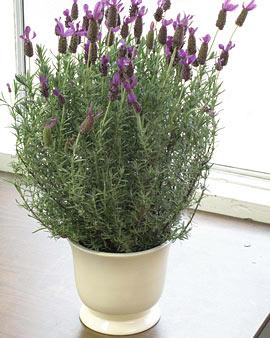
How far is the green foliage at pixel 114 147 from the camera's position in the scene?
0.59 m

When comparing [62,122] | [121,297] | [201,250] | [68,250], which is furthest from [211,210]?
[62,122]

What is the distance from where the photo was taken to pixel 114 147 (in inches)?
23.5

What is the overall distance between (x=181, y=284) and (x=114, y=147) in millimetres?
271

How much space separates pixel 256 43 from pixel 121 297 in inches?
19.6

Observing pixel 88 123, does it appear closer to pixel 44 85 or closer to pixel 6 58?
pixel 44 85

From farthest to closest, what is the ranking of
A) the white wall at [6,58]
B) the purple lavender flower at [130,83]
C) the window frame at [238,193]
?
the white wall at [6,58]
the window frame at [238,193]
the purple lavender flower at [130,83]

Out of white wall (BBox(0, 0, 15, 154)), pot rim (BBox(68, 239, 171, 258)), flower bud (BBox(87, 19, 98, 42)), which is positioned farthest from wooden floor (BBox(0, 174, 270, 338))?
flower bud (BBox(87, 19, 98, 42))

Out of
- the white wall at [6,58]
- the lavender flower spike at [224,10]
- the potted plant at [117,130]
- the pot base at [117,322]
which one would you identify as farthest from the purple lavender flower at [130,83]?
the white wall at [6,58]

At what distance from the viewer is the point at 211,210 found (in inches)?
39.1

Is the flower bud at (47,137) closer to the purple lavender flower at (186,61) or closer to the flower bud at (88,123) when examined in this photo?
the flower bud at (88,123)

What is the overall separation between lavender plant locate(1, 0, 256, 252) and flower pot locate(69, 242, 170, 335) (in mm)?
24

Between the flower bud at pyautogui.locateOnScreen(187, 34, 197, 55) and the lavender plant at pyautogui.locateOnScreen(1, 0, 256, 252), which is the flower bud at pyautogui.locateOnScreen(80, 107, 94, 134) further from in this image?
the flower bud at pyautogui.locateOnScreen(187, 34, 197, 55)

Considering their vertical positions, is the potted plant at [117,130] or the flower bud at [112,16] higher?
the flower bud at [112,16]

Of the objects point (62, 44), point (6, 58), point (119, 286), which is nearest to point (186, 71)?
point (62, 44)
